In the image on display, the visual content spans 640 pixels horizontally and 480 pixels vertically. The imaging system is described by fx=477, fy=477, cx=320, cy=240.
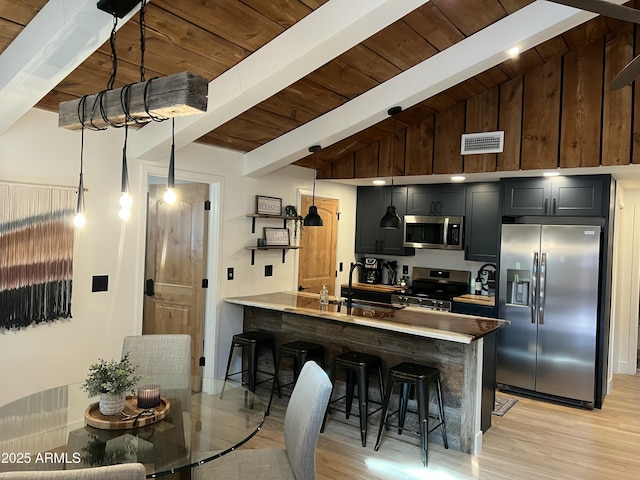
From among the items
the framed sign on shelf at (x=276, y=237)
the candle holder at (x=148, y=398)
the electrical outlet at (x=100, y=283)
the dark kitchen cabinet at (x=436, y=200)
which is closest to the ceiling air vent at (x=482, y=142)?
the dark kitchen cabinet at (x=436, y=200)

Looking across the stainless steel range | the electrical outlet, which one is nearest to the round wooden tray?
the electrical outlet

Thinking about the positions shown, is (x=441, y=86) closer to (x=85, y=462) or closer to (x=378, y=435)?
(x=378, y=435)

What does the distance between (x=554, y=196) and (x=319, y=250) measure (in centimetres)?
269

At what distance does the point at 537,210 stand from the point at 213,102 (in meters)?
3.28

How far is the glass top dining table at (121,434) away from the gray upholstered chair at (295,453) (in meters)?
0.17

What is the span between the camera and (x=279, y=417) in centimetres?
405

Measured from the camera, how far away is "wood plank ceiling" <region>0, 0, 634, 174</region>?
260 cm

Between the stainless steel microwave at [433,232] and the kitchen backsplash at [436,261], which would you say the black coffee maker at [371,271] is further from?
the stainless steel microwave at [433,232]

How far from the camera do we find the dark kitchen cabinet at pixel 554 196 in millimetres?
4410

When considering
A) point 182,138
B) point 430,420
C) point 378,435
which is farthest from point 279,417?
point 182,138

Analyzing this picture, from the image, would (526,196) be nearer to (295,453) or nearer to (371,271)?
(371,271)

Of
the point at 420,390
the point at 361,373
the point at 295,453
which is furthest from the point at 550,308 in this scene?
the point at 295,453

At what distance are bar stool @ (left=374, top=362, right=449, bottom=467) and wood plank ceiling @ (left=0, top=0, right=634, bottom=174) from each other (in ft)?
7.44

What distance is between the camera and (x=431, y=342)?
12.1ft
